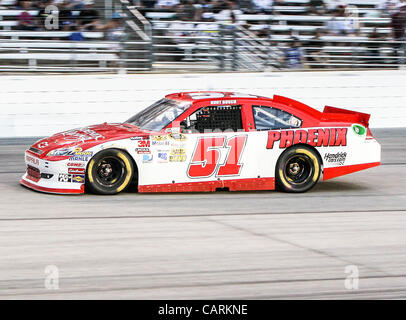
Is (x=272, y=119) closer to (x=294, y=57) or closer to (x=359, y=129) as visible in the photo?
(x=359, y=129)

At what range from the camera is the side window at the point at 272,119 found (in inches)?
363

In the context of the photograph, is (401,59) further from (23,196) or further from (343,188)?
(23,196)

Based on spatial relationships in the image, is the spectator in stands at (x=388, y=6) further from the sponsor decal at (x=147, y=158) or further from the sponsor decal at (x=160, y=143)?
the sponsor decal at (x=147, y=158)

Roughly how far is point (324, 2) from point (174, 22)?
428cm

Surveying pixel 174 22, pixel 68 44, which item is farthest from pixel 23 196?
pixel 174 22

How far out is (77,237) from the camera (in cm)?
687

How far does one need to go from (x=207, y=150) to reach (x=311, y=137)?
4.81ft

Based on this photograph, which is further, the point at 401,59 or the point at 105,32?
the point at 401,59

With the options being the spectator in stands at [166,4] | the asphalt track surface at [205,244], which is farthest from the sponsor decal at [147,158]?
the spectator in stands at [166,4]

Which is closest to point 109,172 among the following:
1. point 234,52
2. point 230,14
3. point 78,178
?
point 78,178

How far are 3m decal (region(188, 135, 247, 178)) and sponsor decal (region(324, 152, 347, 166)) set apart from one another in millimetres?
1223

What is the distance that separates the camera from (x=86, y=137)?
880 cm

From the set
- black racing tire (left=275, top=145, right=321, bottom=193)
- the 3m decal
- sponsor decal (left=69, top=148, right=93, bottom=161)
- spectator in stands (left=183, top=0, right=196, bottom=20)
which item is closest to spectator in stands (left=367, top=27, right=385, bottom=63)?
spectator in stands (left=183, top=0, right=196, bottom=20)

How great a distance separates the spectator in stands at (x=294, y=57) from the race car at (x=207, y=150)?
706 cm
